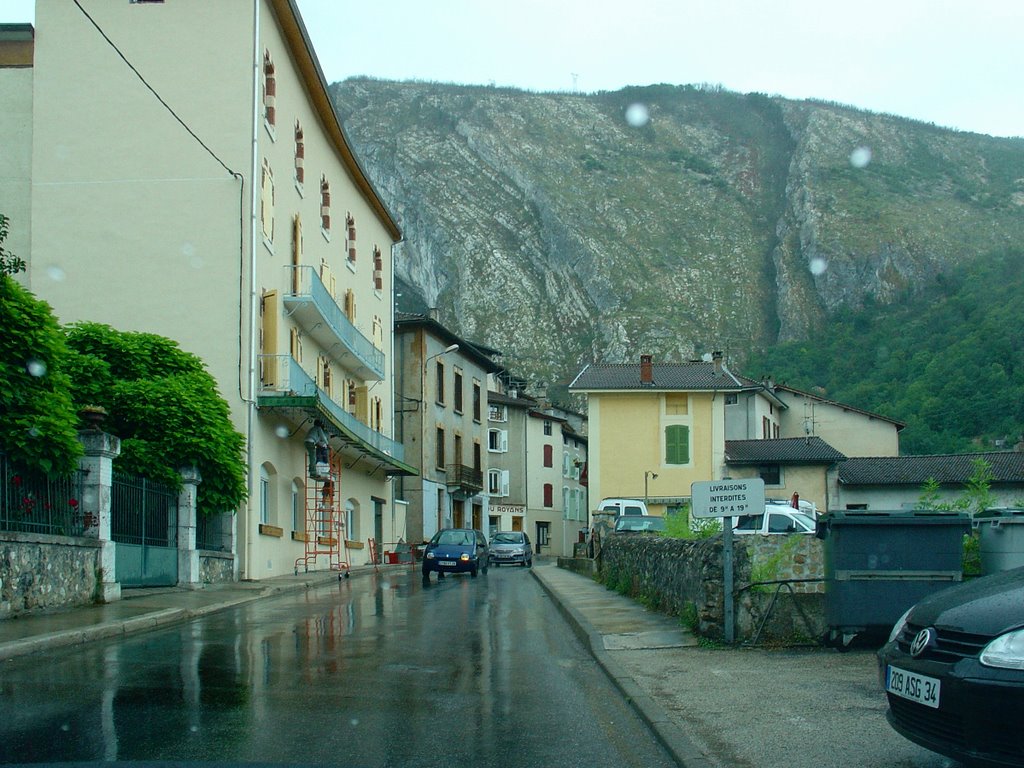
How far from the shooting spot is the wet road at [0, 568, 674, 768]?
618 cm

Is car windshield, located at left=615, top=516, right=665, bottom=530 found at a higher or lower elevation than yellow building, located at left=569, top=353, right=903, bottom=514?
lower

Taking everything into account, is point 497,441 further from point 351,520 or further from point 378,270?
point 351,520

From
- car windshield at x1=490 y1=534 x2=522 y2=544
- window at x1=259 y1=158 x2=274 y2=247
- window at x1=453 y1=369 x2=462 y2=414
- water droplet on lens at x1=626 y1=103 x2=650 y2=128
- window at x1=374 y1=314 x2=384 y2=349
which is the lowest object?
car windshield at x1=490 y1=534 x2=522 y2=544

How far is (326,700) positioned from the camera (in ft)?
25.6

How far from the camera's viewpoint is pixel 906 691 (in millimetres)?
5449

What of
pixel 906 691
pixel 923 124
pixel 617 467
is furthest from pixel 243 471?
pixel 923 124

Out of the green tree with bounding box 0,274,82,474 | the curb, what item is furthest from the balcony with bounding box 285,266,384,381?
the curb

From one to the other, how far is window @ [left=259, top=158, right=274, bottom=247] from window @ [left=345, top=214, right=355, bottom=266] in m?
11.3

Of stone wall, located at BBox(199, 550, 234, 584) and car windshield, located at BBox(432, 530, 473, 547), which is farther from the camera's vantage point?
car windshield, located at BBox(432, 530, 473, 547)

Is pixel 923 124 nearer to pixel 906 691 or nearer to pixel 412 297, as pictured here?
pixel 412 297

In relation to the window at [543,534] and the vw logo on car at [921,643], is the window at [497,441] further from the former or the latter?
the vw logo on car at [921,643]

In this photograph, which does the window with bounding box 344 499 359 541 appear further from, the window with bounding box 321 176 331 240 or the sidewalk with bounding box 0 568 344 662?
the sidewalk with bounding box 0 568 344 662

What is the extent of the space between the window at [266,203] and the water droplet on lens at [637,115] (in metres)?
123

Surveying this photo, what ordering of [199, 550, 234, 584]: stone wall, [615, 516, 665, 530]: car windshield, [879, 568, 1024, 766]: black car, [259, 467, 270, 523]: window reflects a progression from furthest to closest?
[615, 516, 665, 530]: car windshield, [259, 467, 270, 523]: window, [199, 550, 234, 584]: stone wall, [879, 568, 1024, 766]: black car
